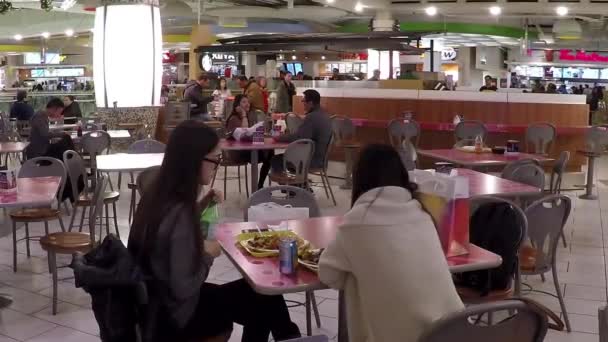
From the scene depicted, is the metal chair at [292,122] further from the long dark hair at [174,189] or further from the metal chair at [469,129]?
the long dark hair at [174,189]

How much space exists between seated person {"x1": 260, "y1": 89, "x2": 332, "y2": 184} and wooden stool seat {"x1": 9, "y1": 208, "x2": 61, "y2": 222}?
2.63 meters

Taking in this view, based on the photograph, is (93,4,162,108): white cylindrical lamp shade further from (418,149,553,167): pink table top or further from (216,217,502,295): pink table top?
(418,149,553,167): pink table top

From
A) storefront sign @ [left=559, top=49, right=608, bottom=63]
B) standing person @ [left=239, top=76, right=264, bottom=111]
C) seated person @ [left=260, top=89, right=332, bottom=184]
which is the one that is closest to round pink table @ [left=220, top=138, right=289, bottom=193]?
seated person @ [left=260, top=89, right=332, bottom=184]

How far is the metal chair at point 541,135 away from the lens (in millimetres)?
8242

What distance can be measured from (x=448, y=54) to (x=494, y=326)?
967 inches

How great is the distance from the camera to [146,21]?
4.12m

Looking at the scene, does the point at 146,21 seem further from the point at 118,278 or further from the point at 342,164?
the point at 342,164

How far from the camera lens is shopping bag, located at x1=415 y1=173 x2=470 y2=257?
273 cm

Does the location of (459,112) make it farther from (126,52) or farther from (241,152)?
(126,52)

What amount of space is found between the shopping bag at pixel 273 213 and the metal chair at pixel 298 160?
3.09m

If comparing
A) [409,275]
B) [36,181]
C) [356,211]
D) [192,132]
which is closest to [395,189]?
[356,211]

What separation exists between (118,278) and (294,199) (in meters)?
1.75

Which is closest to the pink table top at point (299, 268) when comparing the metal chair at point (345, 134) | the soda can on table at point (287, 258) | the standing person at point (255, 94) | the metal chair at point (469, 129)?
the soda can on table at point (287, 258)

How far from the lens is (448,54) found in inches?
1014
